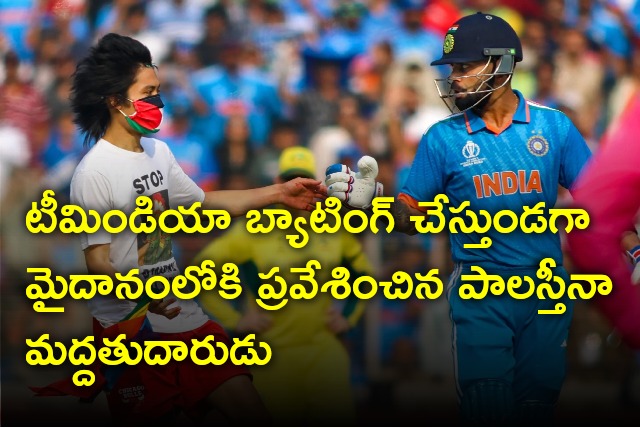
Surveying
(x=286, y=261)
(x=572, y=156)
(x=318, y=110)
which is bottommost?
(x=286, y=261)

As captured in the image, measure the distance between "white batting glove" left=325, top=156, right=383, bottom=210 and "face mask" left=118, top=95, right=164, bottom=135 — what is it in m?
0.96

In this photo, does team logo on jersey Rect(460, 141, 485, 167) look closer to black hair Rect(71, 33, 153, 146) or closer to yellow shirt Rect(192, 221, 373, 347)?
black hair Rect(71, 33, 153, 146)

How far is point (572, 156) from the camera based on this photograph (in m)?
5.95

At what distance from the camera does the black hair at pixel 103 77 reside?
19.9 feet

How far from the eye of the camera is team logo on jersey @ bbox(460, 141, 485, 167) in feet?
19.6

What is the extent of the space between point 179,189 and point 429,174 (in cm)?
136

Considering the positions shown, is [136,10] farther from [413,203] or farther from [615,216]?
[615,216]

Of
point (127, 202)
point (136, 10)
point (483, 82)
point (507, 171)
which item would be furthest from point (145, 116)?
point (136, 10)

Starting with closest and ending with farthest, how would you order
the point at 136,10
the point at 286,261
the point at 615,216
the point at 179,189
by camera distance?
the point at 615,216 → the point at 179,189 → the point at 286,261 → the point at 136,10

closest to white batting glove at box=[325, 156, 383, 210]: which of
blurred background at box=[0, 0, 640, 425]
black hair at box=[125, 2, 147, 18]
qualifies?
blurred background at box=[0, 0, 640, 425]

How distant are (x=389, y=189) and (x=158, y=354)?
4.57 metres

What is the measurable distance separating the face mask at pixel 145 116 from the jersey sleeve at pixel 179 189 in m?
0.30

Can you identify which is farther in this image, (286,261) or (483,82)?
(286,261)

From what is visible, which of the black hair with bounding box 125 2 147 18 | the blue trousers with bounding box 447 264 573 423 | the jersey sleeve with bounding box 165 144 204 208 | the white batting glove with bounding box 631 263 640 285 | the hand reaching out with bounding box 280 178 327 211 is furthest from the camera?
the black hair with bounding box 125 2 147 18
